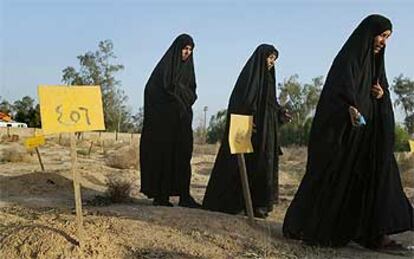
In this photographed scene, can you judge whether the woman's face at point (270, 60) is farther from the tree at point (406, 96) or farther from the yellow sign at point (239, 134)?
the tree at point (406, 96)

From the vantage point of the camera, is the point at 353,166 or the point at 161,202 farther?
the point at 161,202

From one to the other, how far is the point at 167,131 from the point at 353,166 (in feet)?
A: 10.4

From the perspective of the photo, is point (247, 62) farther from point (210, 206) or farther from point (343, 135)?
point (343, 135)

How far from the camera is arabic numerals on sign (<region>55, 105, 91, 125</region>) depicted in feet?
16.9

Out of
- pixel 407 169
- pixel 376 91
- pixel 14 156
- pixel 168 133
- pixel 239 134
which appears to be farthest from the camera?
pixel 14 156

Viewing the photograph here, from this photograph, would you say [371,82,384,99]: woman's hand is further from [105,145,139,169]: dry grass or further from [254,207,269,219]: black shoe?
[105,145,139,169]: dry grass

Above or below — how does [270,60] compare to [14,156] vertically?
above

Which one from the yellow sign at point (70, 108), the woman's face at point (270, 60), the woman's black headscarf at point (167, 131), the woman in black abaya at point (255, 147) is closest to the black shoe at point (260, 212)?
the woman in black abaya at point (255, 147)

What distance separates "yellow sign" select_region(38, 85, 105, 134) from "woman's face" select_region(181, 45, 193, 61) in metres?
3.36

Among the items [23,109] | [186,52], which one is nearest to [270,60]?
[186,52]

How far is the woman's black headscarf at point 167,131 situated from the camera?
333 inches

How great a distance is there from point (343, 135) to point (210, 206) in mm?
2824

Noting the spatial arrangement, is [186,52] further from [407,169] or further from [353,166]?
[407,169]

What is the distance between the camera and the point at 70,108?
5207 mm
